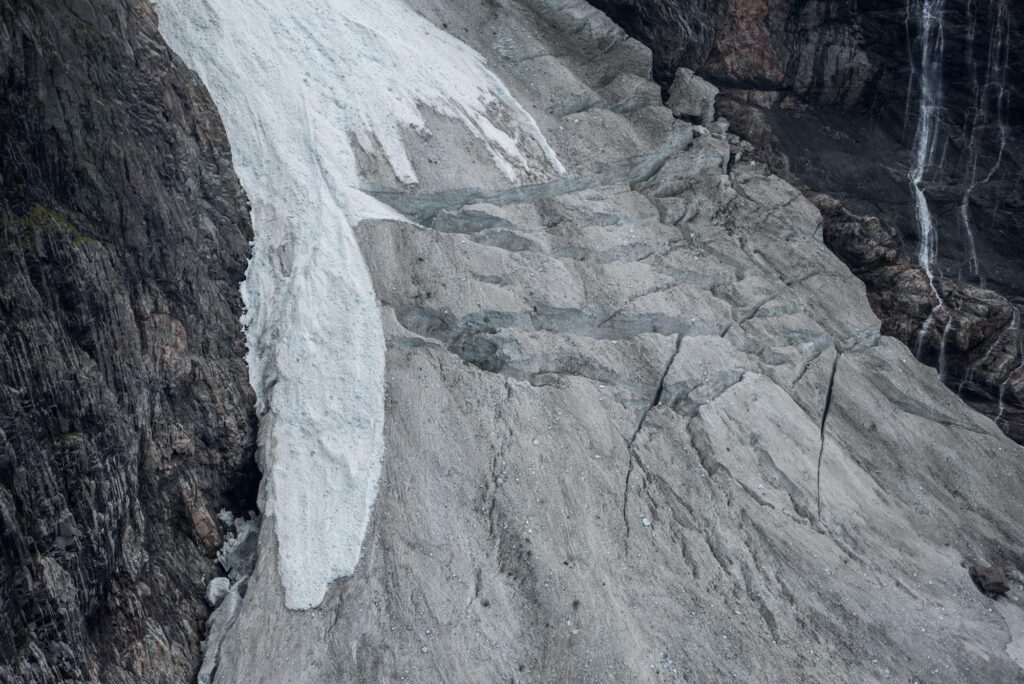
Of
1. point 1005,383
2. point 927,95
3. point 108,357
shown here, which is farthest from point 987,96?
point 108,357

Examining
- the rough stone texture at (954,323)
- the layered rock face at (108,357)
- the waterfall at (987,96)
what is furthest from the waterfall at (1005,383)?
the layered rock face at (108,357)

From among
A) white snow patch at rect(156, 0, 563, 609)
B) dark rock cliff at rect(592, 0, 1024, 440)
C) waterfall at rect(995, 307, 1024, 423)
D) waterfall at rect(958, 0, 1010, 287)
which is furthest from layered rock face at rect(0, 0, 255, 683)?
waterfall at rect(958, 0, 1010, 287)

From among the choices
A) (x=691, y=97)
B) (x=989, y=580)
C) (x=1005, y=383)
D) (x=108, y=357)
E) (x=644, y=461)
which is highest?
(x=691, y=97)

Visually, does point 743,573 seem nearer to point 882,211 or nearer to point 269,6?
point 882,211

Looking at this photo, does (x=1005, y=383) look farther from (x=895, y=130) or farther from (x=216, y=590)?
(x=216, y=590)

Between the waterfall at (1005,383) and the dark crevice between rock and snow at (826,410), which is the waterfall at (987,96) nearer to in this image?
the waterfall at (1005,383)

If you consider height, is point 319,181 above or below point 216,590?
above
